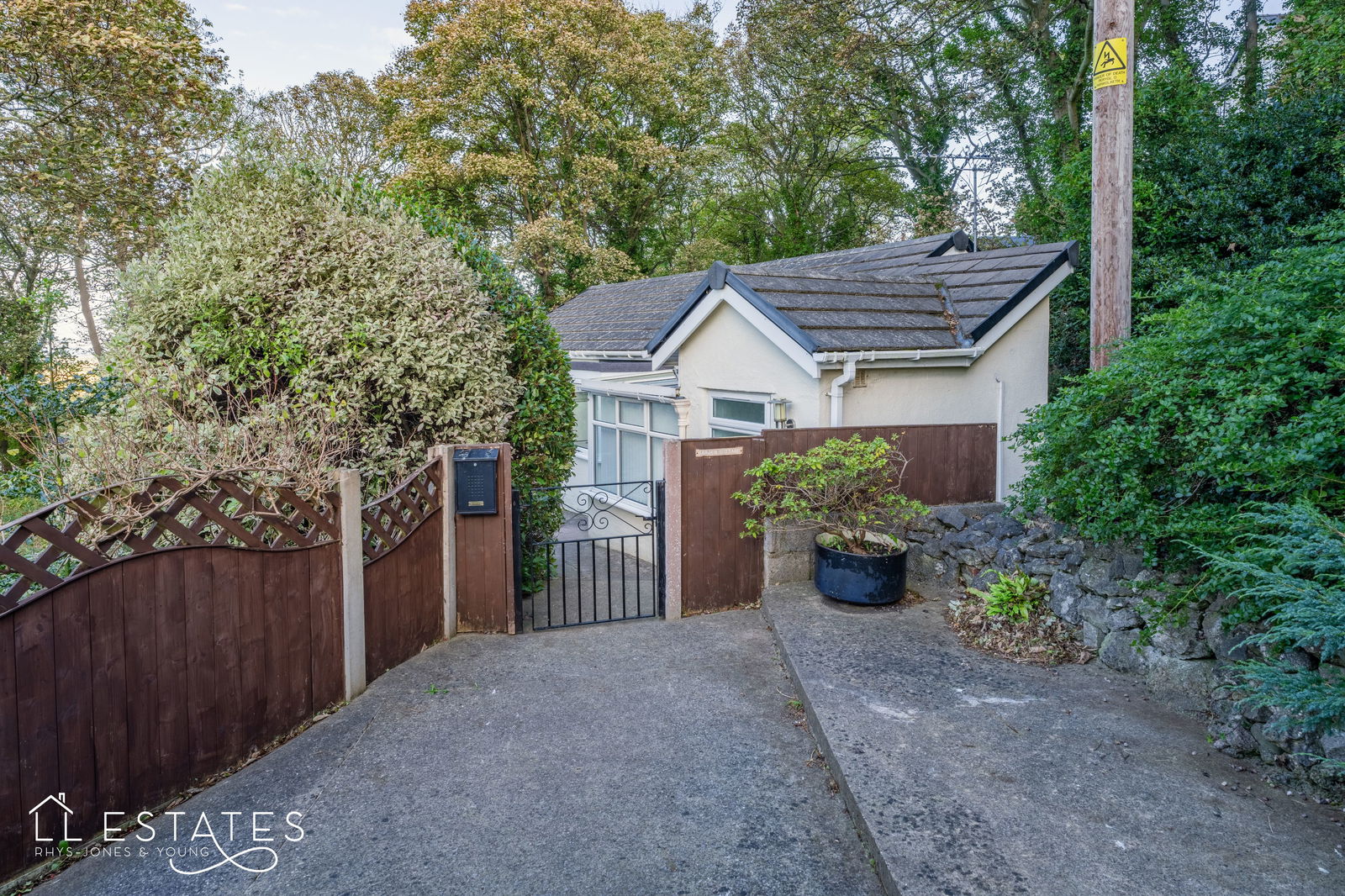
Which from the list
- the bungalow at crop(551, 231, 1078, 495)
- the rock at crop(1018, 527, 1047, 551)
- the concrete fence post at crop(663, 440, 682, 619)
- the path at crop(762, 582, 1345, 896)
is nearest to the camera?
the path at crop(762, 582, 1345, 896)

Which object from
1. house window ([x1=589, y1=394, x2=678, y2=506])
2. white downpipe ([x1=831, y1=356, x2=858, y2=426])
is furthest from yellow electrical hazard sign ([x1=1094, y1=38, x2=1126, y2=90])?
house window ([x1=589, y1=394, x2=678, y2=506])

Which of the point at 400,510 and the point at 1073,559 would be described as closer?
the point at 1073,559

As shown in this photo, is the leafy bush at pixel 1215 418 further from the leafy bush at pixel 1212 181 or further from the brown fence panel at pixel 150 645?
the brown fence panel at pixel 150 645

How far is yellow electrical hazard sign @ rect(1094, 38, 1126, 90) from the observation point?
6633 mm

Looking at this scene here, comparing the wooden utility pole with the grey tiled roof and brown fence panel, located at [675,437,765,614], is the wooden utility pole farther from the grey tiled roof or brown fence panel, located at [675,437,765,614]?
brown fence panel, located at [675,437,765,614]

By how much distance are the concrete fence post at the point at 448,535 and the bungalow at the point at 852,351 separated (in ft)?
11.8

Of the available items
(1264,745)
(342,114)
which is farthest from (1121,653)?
(342,114)

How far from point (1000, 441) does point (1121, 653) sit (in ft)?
12.7

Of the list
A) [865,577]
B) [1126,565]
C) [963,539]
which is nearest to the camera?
[1126,565]

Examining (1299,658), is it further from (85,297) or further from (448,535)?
(85,297)

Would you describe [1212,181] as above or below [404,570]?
above

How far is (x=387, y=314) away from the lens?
645 cm

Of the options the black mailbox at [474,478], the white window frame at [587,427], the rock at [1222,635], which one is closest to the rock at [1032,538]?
the rock at [1222,635]

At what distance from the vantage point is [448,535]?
632 cm
